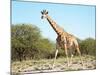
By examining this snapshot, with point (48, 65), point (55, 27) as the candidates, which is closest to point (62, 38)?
point (55, 27)

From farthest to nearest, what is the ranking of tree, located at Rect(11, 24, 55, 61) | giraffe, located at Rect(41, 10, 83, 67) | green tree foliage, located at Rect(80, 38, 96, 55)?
green tree foliage, located at Rect(80, 38, 96, 55), giraffe, located at Rect(41, 10, 83, 67), tree, located at Rect(11, 24, 55, 61)

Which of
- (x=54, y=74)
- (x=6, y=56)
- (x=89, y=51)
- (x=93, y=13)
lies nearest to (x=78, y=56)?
(x=89, y=51)

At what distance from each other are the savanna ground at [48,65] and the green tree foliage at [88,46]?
2.5 inches

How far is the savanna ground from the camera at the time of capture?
2.80m

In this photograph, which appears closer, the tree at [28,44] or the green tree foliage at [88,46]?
the tree at [28,44]

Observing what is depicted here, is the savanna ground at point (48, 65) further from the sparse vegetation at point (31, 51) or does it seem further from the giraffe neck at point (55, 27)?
the giraffe neck at point (55, 27)

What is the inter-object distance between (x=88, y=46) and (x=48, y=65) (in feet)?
1.96

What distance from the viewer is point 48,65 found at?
116 inches

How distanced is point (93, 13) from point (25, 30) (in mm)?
950

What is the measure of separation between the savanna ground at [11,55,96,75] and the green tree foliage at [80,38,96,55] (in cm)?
6

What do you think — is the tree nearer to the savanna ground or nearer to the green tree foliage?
the savanna ground

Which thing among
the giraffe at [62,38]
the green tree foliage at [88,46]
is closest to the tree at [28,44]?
the giraffe at [62,38]

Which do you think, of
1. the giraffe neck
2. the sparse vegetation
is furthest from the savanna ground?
the giraffe neck

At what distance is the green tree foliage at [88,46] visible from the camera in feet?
10.3
